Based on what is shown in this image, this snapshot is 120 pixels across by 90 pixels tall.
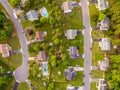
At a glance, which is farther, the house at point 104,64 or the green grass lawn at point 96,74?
the green grass lawn at point 96,74

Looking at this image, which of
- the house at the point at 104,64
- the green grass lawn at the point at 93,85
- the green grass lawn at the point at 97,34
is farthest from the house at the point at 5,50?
the house at the point at 104,64

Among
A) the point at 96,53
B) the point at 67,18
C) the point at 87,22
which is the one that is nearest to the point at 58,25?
the point at 67,18

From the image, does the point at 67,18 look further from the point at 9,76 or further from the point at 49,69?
the point at 9,76

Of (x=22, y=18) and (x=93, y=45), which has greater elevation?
(x=22, y=18)

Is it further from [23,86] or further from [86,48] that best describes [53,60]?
[23,86]

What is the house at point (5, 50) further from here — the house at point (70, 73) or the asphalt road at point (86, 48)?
the asphalt road at point (86, 48)

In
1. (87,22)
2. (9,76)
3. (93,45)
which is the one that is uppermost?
(87,22)
